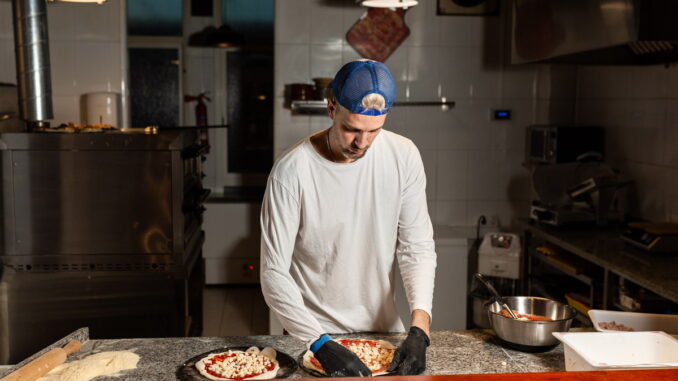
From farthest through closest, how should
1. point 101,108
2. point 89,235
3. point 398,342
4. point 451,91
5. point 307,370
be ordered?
point 451,91, point 101,108, point 89,235, point 398,342, point 307,370

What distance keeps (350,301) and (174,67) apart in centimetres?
470

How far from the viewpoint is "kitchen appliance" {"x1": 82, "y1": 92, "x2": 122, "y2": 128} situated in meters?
4.30

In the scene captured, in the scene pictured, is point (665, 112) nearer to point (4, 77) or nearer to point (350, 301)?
point (350, 301)

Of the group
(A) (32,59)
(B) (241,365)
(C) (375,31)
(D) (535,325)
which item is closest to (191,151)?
(A) (32,59)

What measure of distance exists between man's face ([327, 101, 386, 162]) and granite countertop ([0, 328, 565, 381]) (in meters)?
0.59

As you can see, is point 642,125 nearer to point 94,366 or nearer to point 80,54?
point 94,366

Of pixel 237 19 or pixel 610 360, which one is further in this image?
pixel 237 19

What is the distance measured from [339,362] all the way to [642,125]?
3.07m

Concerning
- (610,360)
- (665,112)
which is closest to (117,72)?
(665,112)

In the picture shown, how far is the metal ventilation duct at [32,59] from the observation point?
335cm

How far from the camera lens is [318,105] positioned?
4.52 metres

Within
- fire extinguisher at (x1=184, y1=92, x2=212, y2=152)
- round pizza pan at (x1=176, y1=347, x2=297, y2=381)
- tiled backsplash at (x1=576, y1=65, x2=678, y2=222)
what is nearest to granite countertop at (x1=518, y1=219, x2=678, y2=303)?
tiled backsplash at (x1=576, y1=65, x2=678, y2=222)

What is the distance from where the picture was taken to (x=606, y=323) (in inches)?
76.9

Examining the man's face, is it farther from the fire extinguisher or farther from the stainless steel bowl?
the fire extinguisher
